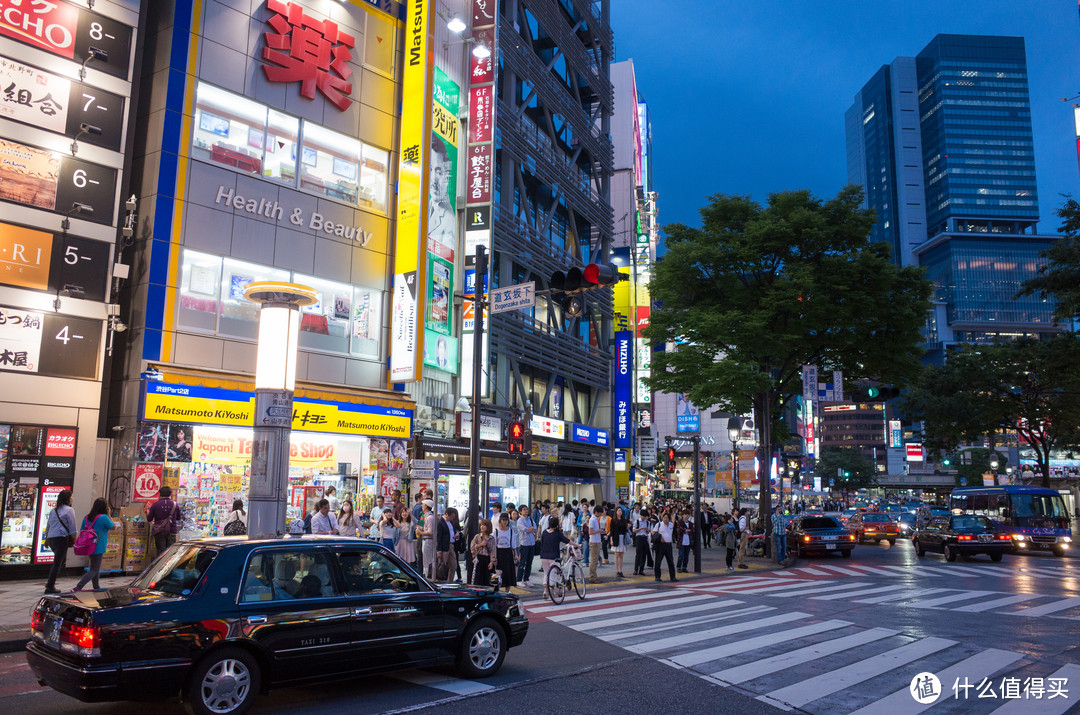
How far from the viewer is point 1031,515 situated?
3102 cm

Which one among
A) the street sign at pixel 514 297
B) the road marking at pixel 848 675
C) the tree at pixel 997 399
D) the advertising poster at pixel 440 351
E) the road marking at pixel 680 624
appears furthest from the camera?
the tree at pixel 997 399

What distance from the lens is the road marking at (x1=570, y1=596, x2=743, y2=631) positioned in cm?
1205

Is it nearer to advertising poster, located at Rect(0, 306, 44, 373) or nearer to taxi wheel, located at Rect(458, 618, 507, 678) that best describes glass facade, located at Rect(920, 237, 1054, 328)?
advertising poster, located at Rect(0, 306, 44, 373)

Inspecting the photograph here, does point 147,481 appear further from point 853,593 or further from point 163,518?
point 853,593

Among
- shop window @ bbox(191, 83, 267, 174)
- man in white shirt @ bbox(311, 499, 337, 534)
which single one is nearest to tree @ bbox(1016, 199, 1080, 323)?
man in white shirt @ bbox(311, 499, 337, 534)

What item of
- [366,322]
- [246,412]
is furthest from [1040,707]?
[366,322]

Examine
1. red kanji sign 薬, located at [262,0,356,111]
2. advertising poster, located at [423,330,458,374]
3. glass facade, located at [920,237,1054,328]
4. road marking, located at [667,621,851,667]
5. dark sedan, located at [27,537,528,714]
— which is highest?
glass facade, located at [920,237,1054,328]

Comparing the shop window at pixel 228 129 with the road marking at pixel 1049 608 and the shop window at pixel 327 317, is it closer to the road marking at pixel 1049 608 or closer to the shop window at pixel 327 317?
the shop window at pixel 327 317

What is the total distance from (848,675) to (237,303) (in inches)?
672

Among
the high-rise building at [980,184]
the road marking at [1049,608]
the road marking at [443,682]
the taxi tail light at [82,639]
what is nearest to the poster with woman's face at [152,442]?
the road marking at [443,682]

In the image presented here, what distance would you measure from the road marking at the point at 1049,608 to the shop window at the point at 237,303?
1761cm

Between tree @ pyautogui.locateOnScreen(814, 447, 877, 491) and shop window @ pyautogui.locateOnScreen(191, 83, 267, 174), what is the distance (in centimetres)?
11535

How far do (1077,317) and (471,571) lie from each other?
78.5ft

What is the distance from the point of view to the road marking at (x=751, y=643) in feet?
31.0
